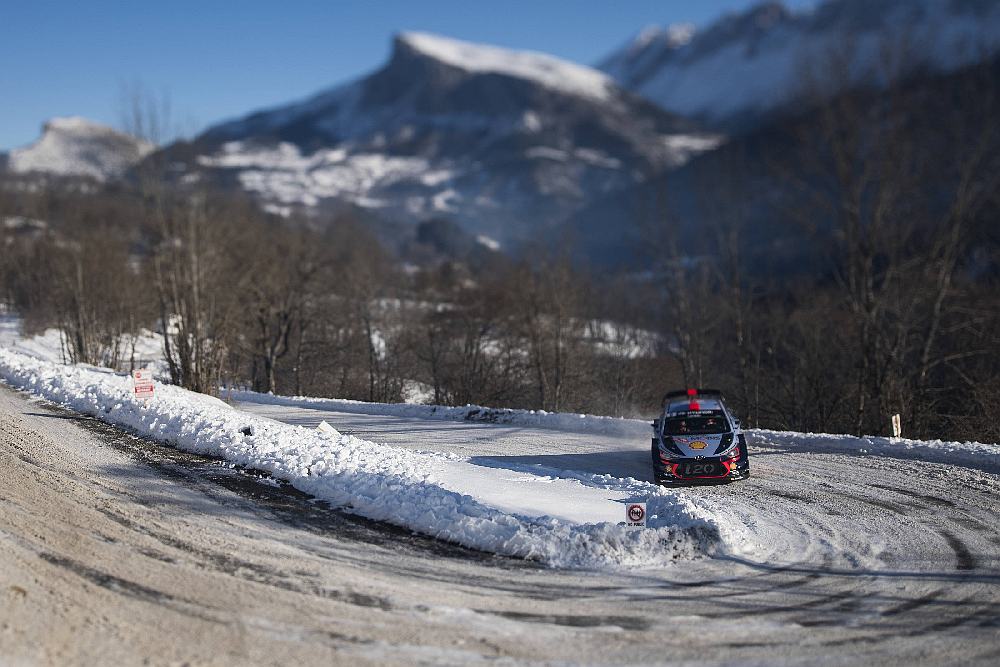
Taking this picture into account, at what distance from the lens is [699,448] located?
46.4 feet

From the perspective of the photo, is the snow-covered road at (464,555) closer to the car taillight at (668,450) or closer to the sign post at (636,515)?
the sign post at (636,515)

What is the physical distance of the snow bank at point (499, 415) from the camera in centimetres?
2003

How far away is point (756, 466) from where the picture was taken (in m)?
15.7

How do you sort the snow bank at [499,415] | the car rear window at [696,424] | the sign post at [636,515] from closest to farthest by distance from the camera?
the sign post at [636,515], the car rear window at [696,424], the snow bank at [499,415]

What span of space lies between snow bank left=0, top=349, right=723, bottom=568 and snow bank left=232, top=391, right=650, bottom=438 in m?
6.79

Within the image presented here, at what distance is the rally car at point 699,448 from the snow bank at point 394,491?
2.14 m

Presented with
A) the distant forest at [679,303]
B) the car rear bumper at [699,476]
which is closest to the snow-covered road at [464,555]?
the car rear bumper at [699,476]

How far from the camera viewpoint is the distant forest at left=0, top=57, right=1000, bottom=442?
25344mm

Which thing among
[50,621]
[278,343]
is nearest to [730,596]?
[50,621]

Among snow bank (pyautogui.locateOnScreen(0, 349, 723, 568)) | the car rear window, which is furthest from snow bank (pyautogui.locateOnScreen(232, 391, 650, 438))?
snow bank (pyautogui.locateOnScreen(0, 349, 723, 568))

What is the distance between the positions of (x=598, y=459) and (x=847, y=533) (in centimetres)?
656

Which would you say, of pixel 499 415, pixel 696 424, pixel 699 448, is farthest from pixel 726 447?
pixel 499 415

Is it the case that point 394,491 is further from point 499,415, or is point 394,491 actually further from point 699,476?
point 499,415

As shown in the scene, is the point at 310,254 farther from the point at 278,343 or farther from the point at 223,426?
the point at 223,426
